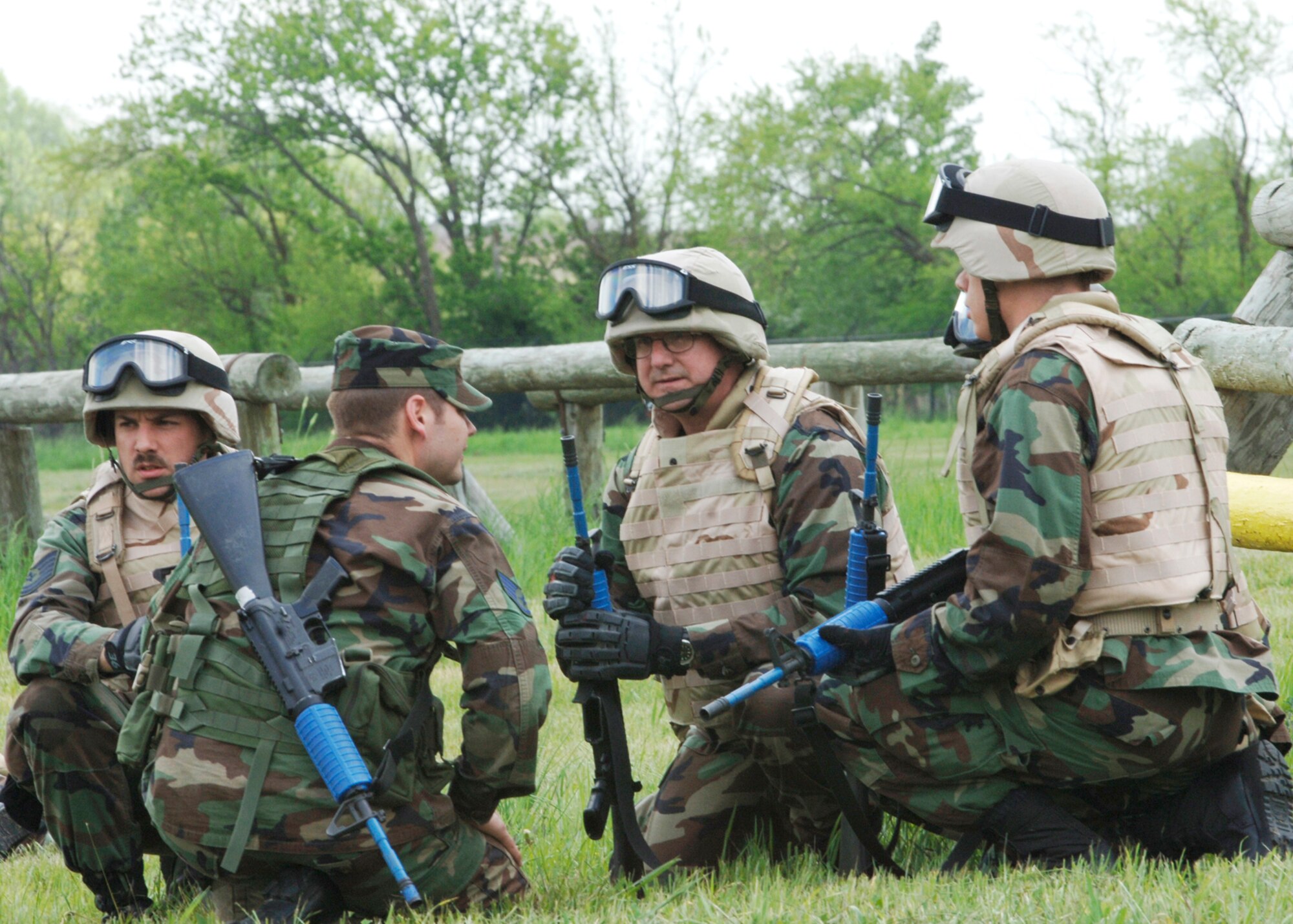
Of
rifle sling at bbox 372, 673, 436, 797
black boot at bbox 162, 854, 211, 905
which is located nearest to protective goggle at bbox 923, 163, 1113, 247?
rifle sling at bbox 372, 673, 436, 797

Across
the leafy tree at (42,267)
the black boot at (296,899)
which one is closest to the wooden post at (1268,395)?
the black boot at (296,899)

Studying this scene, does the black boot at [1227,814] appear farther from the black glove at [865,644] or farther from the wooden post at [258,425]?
the wooden post at [258,425]

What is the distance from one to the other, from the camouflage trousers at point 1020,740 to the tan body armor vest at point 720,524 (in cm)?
38

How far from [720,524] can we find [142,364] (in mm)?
1940

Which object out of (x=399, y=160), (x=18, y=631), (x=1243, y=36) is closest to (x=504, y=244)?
(x=399, y=160)

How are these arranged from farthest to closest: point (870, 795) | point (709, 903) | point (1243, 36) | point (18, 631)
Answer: point (1243, 36), point (18, 631), point (870, 795), point (709, 903)

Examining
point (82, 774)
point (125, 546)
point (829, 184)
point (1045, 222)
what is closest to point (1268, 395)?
point (1045, 222)

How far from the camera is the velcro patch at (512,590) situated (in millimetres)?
3236

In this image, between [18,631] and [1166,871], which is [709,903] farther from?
[18,631]

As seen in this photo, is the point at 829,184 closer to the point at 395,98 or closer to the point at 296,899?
the point at 395,98

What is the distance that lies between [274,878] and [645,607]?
1.43 m

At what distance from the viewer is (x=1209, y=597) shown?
3080 millimetres

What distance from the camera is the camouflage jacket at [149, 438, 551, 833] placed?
120 inches

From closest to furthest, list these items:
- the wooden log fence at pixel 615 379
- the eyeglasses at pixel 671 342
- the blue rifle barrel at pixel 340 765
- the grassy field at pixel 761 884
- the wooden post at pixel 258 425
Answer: the grassy field at pixel 761 884, the blue rifle barrel at pixel 340 765, the eyeglasses at pixel 671 342, the wooden log fence at pixel 615 379, the wooden post at pixel 258 425
